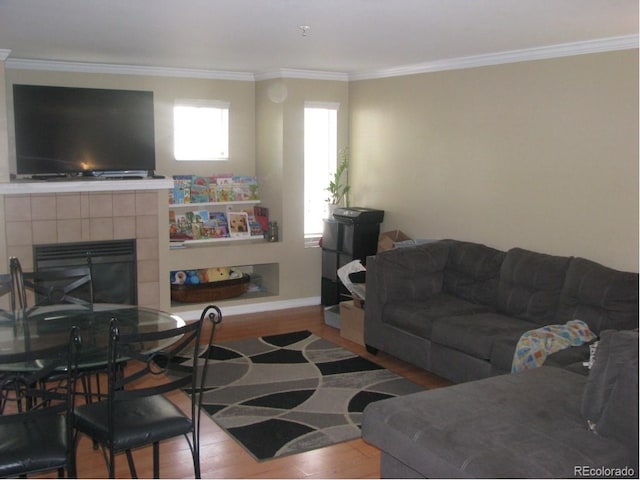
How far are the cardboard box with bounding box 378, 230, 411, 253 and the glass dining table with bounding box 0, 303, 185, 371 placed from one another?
9.75ft

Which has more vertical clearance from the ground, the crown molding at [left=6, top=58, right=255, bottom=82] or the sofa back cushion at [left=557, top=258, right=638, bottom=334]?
the crown molding at [left=6, top=58, right=255, bottom=82]

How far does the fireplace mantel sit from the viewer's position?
213 inches

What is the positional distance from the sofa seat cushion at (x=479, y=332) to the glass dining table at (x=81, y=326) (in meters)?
1.93

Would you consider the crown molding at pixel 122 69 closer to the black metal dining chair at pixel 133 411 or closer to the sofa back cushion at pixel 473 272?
the sofa back cushion at pixel 473 272

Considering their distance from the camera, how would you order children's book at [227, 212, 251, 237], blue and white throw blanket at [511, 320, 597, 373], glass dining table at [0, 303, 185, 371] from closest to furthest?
glass dining table at [0, 303, 185, 371] < blue and white throw blanket at [511, 320, 597, 373] < children's book at [227, 212, 251, 237]

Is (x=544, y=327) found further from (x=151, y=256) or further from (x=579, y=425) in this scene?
(x=151, y=256)

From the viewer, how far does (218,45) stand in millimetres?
5164

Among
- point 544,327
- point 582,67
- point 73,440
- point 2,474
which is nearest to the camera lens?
point 2,474

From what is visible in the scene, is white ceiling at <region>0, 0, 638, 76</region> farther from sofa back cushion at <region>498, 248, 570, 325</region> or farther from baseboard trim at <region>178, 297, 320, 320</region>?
baseboard trim at <region>178, 297, 320, 320</region>

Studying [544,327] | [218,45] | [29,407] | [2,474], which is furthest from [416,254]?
[2,474]

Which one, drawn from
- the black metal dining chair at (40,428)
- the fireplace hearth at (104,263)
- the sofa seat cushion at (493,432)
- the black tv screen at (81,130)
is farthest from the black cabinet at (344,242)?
the black metal dining chair at (40,428)

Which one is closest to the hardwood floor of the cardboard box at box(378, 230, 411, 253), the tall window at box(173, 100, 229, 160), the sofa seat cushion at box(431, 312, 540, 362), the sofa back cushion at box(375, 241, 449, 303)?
the sofa seat cushion at box(431, 312, 540, 362)

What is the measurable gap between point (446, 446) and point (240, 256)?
440cm

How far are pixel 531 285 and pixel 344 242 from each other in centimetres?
231
